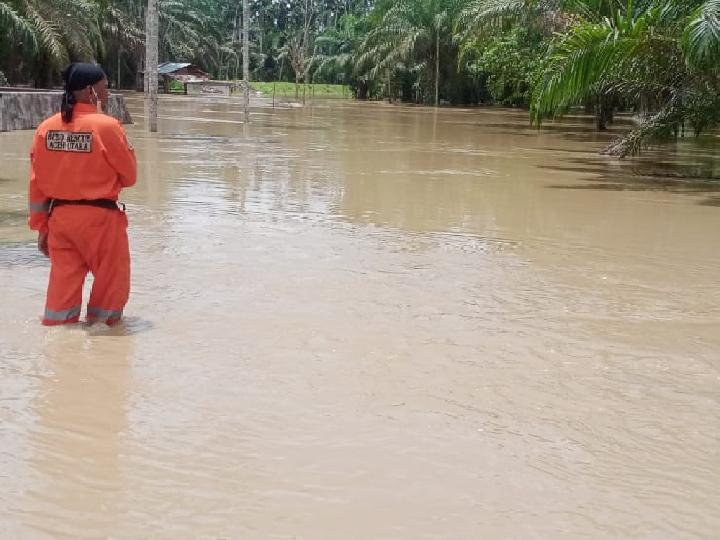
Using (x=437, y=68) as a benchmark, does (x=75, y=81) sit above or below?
below

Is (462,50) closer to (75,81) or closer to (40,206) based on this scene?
(75,81)

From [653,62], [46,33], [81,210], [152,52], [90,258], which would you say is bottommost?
[90,258]

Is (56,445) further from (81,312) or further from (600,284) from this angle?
(600,284)

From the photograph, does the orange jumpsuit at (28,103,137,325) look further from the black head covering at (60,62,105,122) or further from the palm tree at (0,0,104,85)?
the palm tree at (0,0,104,85)

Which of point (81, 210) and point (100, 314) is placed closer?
point (81, 210)

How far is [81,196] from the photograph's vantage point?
16.8 ft

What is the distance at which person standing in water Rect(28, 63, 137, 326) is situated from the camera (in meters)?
5.08

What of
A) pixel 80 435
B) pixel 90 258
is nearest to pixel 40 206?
pixel 90 258

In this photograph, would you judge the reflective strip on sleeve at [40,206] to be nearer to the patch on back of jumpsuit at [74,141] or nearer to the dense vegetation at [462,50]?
the patch on back of jumpsuit at [74,141]

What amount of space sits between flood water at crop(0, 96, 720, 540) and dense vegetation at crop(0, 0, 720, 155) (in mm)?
4092

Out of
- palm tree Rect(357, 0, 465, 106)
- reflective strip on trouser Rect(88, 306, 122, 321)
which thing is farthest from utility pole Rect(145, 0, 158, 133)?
palm tree Rect(357, 0, 465, 106)

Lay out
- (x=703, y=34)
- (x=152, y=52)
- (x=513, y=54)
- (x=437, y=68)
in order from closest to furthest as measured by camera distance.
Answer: (x=703, y=34) → (x=152, y=52) → (x=513, y=54) → (x=437, y=68)

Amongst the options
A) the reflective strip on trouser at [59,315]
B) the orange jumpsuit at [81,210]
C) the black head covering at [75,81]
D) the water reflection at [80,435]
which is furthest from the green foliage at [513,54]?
the water reflection at [80,435]

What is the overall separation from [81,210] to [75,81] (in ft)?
2.33
